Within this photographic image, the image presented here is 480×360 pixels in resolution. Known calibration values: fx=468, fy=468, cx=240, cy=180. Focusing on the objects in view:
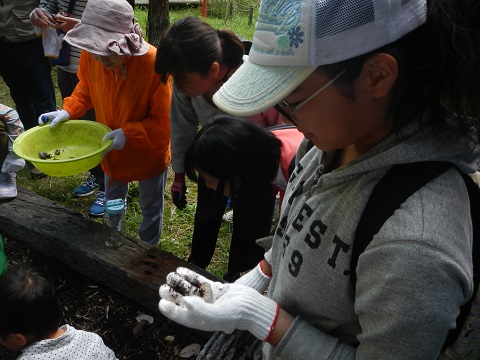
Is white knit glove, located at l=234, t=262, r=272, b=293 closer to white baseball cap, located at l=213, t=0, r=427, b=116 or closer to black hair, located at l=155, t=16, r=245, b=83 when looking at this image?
white baseball cap, located at l=213, t=0, r=427, b=116

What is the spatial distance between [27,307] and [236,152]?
107 centimetres

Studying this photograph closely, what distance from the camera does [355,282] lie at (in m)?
0.92

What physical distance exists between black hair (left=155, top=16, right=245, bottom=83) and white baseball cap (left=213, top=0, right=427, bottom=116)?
4.71 feet

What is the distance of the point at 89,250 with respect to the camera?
8.52ft

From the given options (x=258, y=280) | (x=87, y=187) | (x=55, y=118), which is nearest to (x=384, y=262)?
(x=258, y=280)

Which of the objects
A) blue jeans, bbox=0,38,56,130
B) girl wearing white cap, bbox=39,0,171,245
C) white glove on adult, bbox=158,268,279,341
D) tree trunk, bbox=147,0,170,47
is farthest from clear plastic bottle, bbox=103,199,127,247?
tree trunk, bbox=147,0,170,47

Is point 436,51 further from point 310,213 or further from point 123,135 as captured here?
point 123,135

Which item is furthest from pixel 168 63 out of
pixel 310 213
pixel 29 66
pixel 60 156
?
pixel 29 66

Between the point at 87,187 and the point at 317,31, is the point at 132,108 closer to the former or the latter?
the point at 87,187

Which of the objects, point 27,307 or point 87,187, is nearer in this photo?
point 27,307

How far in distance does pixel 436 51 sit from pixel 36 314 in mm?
1794

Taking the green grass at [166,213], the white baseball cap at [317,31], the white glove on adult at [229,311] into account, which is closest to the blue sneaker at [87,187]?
the green grass at [166,213]

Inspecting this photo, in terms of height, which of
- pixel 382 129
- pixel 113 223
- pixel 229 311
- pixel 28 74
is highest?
pixel 382 129

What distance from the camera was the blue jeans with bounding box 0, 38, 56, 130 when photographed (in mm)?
3779
